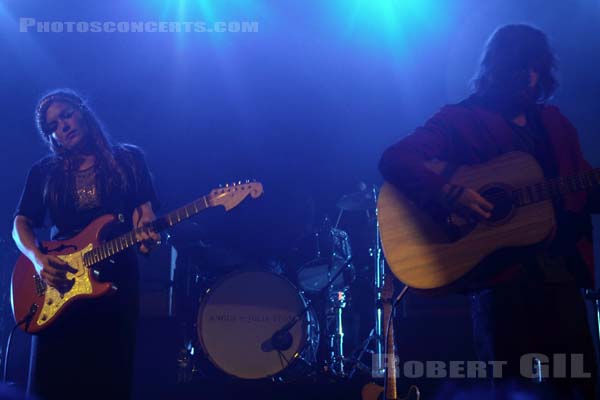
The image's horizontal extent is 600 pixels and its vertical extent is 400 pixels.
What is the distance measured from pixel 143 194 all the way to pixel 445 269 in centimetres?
186

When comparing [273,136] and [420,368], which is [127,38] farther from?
[420,368]

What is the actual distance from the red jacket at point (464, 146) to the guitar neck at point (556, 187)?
0.04 m

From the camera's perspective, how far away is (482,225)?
8.13 feet

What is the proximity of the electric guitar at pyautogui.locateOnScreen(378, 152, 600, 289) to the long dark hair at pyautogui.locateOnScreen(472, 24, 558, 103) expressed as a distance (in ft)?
1.16

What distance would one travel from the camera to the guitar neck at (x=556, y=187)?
2.43 metres

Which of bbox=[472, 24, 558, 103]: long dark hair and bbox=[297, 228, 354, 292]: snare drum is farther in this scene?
bbox=[297, 228, 354, 292]: snare drum

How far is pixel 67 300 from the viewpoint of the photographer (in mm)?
3189

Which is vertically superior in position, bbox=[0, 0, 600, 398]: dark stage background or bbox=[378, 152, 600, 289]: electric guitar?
bbox=[0, 0, 600, 398]: dark stage background

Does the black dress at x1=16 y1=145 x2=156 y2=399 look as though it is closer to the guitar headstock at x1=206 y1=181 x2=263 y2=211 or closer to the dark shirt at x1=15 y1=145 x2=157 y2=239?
the dark shirt at x1=15 y1=145 x2=157 y2=239

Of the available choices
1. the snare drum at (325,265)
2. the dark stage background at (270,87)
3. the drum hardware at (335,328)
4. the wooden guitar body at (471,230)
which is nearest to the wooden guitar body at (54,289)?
the wooden guitar body at (471,230)

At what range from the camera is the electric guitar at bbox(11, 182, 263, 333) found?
125 inches

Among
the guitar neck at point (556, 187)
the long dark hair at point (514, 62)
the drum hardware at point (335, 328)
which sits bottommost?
the drum hardware at point (335, 328)

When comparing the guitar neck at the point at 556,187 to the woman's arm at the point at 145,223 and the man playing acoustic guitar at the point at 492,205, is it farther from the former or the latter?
the woman's arm at the point at 145,223

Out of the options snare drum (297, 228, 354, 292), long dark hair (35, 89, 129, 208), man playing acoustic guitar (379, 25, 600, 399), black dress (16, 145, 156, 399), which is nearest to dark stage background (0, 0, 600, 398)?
snare drum (297, 228, 354, 292)
